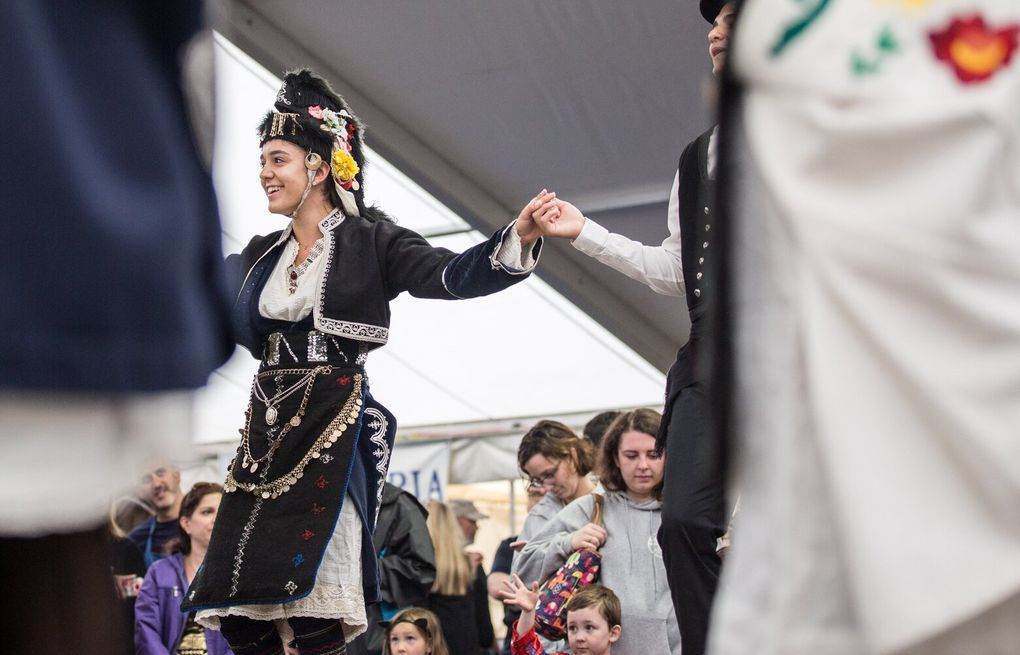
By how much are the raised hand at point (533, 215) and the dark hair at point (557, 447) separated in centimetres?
227

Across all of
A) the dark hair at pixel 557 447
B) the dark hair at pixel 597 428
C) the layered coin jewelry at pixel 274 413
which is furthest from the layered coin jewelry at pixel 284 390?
the dark hair at pixel 597 428

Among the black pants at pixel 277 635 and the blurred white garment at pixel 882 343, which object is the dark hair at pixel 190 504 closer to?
the black pants at pixel 277 635

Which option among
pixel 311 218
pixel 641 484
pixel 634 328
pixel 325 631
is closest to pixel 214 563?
pixel 325 631

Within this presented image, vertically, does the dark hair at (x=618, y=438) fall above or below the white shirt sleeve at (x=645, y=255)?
below

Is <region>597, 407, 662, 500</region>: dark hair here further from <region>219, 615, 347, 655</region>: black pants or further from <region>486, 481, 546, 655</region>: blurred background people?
<region>219, 615, 347, 655</region>: black pants

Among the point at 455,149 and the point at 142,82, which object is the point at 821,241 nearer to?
the point at 142,82

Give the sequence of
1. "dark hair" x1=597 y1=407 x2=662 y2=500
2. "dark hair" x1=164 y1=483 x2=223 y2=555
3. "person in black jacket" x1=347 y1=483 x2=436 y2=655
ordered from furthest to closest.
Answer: "person in black jacket" x1=347 y1=483 x2=436 y2=655, "dark hair" x1=164 y1=483 x2=223 y2=555, "dark hair" x1=597 y1=407 x2=662 y2=500

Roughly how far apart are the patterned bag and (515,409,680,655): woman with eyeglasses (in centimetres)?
3

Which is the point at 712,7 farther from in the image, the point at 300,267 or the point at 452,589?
the point at 452,589

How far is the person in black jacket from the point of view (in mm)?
5301

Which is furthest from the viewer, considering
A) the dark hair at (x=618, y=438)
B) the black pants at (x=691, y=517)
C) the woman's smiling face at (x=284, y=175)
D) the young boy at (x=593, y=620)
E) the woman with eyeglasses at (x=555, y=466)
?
the woman with eyeglasses at (x=555, y=466)

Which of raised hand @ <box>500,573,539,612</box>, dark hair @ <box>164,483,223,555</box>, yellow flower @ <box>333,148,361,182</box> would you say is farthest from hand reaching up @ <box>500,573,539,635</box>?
yellow flower @ <box>333,148,361,182</box>

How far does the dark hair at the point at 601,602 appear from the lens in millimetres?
4034

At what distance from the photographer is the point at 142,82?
1219 mm
